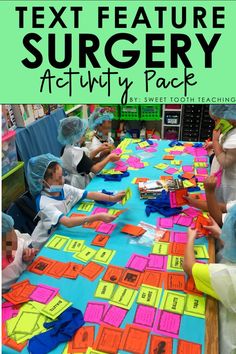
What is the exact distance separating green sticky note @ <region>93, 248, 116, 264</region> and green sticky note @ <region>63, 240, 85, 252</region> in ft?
0.37

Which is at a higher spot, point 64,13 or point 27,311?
point 64,13

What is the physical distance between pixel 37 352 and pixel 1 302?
323 mm

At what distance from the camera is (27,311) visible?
1205 millimetres

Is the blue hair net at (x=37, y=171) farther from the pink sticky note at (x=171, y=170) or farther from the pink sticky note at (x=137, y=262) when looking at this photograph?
the pink sticky note at (x=171, y=170)

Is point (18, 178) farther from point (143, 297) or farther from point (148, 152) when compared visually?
point (143, 297)

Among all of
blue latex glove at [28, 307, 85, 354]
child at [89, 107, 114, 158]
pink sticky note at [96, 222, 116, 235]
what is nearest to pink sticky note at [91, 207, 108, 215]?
pink sticky note at [96, 222, 116, 235]

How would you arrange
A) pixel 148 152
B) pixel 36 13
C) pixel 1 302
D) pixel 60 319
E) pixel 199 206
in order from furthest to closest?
pixel 148 152 → pixel 199 206 → pixel 36 13 → pixel 1 302 → pixel 60 319

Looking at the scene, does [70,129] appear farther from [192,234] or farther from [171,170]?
[192,234]

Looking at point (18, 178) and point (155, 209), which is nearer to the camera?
point (155, 209)

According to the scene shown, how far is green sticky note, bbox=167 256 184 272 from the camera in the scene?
1419 millimetres

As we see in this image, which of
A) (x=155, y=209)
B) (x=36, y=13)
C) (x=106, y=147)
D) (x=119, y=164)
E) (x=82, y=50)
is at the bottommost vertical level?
(x=155, y=209)

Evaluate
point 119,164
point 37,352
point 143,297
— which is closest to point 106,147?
point 119,164

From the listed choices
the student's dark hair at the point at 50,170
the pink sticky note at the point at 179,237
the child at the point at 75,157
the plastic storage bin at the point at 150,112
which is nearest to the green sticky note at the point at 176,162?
the child at the point at 75,157

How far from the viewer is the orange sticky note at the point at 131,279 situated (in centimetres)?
132
